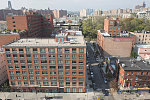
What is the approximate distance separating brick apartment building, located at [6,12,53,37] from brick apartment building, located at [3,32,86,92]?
32100mm

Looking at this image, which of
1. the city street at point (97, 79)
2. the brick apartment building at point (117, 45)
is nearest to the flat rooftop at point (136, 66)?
the city street at point (97, 79)

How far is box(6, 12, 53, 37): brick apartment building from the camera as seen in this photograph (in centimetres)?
8309

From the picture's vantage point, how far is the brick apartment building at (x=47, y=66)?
5209cm

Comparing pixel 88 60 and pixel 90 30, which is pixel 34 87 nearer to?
pixel 88 60

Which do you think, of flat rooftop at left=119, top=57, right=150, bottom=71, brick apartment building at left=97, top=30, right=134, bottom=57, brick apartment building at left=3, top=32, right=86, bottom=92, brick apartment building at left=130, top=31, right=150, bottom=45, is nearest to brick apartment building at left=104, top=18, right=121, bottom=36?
brick apartment building at left=97, top=30, right=134, bottom=57

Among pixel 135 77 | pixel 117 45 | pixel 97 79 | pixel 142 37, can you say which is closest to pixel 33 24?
pixel 97 79

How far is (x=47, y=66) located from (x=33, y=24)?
50952 millimetres

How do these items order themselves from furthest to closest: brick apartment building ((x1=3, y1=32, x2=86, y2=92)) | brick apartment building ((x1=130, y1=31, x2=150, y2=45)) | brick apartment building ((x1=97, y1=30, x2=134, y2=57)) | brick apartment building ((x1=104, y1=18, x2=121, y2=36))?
brick apartment building ((x1=130, y1=31, x2=150, y2=45)) → brick apartment building ((x1=104, y1=18, x2=121, y2=36)) → brick apartment building ((x1=97, y1=30, x2=134, y2=57)) → brick apartment building ((x1=3, y1=32, x2=86, y2=92))

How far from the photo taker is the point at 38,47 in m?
51.6

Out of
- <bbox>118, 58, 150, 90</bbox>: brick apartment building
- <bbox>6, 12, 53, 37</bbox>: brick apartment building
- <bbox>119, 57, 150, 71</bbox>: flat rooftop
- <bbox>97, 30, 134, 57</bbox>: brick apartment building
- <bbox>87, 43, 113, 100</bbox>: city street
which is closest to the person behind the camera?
<bbox>118, 58, 150, 90</bbox>: brick apartment building

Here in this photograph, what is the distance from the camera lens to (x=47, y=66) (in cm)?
5438

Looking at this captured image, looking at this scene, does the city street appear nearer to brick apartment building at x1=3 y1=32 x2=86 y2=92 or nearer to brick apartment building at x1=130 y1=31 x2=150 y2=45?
brick apartment building at x1=3 y1=32 x2=86 y2=92

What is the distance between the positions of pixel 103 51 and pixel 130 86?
39915mm

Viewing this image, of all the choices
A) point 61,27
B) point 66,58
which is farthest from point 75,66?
point 61,27
